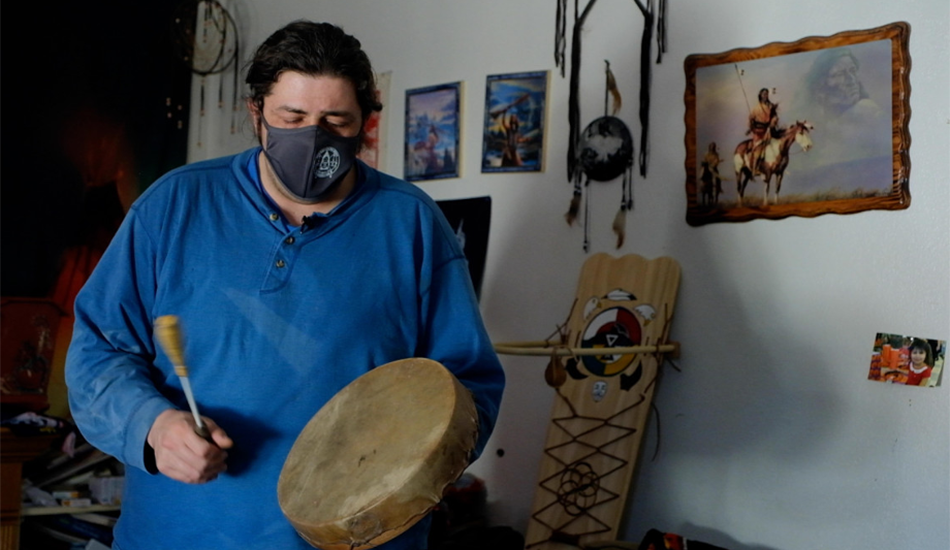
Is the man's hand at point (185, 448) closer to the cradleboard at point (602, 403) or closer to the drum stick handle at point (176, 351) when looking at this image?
the drum stick handle at point (176, 351)

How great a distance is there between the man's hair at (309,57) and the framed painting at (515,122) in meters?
1.59

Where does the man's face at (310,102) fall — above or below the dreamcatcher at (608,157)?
below

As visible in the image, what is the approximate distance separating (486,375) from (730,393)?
1286mm

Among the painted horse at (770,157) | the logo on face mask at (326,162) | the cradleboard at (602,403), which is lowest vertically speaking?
the cradleboard at (602,403)

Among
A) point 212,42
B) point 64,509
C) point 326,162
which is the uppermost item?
point 212,42

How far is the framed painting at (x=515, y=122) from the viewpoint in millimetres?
3025

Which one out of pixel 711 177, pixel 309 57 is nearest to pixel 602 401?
pixel 711 177

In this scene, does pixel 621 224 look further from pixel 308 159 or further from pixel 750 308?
pixel 308 159

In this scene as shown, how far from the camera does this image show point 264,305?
1384mm

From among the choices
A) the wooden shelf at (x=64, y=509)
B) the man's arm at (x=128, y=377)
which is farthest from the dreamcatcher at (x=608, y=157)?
the wooden shelf at (x=64, y=509)

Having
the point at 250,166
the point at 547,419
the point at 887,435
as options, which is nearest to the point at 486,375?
the point at 250,166

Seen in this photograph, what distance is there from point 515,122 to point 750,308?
1010 mm

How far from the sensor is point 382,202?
1.52 m

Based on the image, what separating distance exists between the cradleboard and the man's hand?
1457mm
